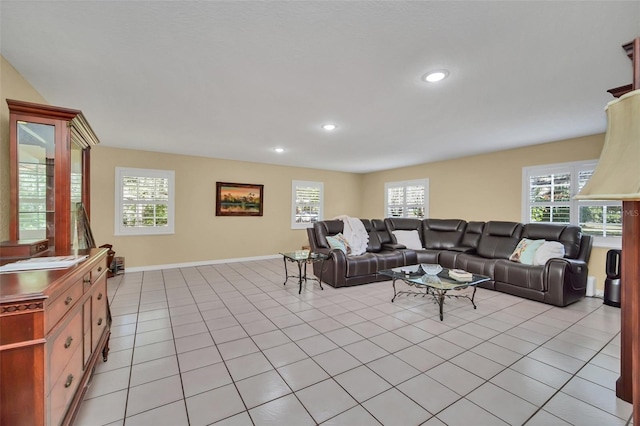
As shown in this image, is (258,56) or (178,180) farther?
(178,180)

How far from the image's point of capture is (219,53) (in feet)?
6.40

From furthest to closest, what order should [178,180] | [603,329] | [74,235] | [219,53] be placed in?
[178,180], [603,329], [74,235], [219,53]

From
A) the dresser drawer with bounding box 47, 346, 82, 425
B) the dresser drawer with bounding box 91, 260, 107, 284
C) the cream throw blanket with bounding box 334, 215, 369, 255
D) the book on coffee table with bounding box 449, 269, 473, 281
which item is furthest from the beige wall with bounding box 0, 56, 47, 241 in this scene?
the book on coffee table with bounding box 449, 269, 473, 281

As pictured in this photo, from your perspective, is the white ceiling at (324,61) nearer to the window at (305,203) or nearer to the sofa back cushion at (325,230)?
the sofa back cushion at (325,230)

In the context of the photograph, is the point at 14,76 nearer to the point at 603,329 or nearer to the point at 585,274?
the point at 603,329

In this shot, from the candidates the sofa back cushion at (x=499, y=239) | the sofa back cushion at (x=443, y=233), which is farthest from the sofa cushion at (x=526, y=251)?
the sofa back cushion at (x=443, y=233)

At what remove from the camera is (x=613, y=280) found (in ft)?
11.5

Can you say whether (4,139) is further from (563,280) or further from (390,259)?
(563,280)

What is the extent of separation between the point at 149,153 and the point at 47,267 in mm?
4557

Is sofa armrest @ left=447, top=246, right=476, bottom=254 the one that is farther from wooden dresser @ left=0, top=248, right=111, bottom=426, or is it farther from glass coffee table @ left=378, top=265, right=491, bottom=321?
wooden dresser @ left=0, top=248, right=111, bottom=426

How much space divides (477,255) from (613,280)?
1663 millimetres

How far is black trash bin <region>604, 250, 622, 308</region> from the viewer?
11.3ft

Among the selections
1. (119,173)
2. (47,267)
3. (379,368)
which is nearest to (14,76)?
(47,267)

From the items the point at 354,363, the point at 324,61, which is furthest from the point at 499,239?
the point at 324,61
